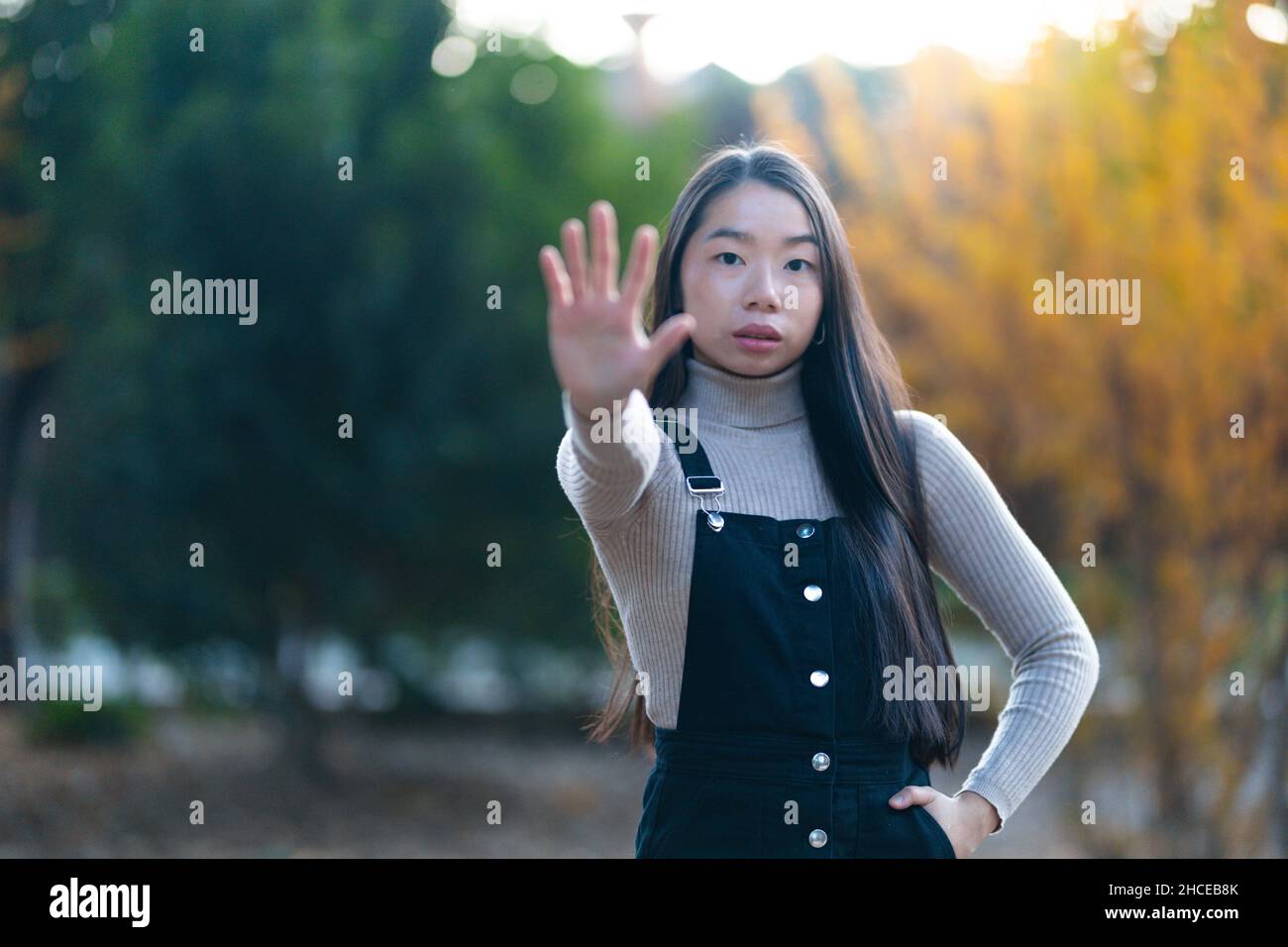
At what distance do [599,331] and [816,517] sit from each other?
52 centimetres

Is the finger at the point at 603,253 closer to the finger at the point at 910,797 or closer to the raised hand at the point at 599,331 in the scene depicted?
the raised hand at the point at 599,331

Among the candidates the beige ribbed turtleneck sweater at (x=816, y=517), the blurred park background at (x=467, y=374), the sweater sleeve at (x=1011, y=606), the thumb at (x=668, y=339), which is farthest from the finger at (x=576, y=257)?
the blurred park background at (x=467, y=374)

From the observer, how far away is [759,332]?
79.9 inches

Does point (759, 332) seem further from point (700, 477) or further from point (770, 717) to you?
point (770, 717)

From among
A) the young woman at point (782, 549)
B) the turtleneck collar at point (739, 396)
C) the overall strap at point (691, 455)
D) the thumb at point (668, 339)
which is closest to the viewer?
the thumb at point (668, 339)

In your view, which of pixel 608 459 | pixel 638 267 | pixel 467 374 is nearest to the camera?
pixel 638 267

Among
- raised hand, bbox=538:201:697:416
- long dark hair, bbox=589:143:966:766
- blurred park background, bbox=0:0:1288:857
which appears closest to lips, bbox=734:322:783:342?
long dark hair, bbox=589:143:966:766

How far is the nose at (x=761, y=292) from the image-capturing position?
201 centimetres

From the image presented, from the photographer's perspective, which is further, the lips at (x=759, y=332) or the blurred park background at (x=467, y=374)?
the blurred park background at (x=467, y=374)

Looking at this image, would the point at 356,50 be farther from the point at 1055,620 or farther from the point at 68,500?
the point at 1055,620

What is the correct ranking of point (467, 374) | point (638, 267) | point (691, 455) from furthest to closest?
point (467, 374), point (691, 455), point (638, 267)

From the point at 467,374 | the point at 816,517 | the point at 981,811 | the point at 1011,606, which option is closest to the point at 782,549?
the point at 816,517

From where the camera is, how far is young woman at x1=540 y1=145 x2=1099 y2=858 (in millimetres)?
1862

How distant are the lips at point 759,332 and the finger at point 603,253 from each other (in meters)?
0.40
